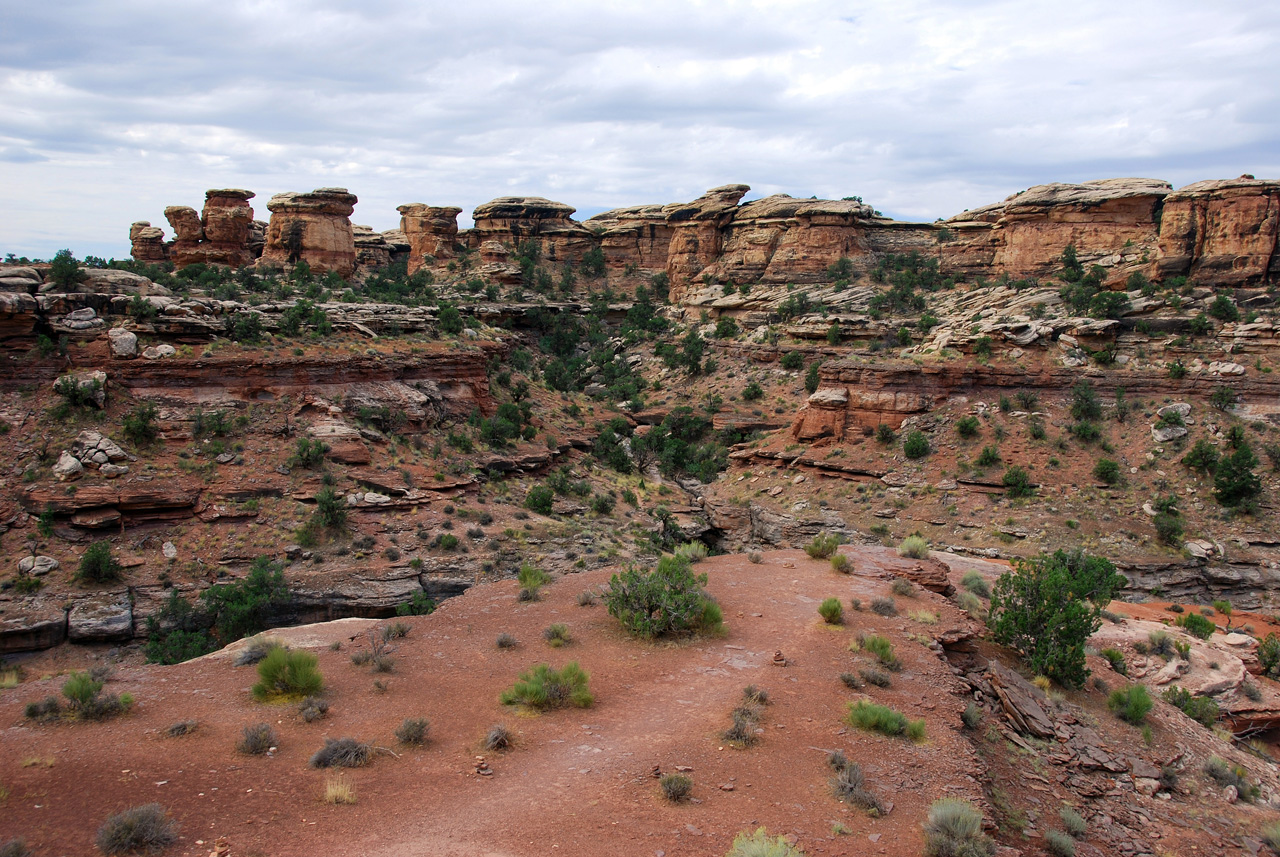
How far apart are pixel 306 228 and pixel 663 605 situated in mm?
43966

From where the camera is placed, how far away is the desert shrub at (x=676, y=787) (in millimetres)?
8242

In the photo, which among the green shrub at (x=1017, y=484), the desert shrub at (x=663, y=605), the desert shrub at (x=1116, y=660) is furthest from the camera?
the green shrub at (x=1017, y=484)

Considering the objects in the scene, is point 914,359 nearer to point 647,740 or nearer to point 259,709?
point 647,740

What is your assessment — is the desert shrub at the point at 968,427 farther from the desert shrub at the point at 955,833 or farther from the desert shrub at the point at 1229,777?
the desert shrub at the point at 955,833

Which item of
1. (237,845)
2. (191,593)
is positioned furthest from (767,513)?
(237,845)

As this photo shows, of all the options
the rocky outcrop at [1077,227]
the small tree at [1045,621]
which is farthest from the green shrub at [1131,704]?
the rocky outcrop at [1077,227]

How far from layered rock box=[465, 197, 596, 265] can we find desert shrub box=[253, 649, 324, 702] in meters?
59.3

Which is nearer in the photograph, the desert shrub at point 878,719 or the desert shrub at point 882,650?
the desert shrub at point 878,719

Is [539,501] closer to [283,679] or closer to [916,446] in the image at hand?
[283,679]

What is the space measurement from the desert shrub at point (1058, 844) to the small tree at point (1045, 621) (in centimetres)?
502

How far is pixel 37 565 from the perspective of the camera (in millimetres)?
19688

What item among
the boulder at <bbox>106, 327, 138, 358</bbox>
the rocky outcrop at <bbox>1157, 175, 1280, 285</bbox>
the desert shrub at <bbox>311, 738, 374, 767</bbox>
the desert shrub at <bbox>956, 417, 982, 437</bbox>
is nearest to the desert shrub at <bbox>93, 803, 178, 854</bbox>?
the desert shrub at <bbox>311, 738, 374, 767</bbox>

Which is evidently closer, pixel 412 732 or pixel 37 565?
pixel 412 732

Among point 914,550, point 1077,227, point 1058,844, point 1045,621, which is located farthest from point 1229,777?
point 1077,227
